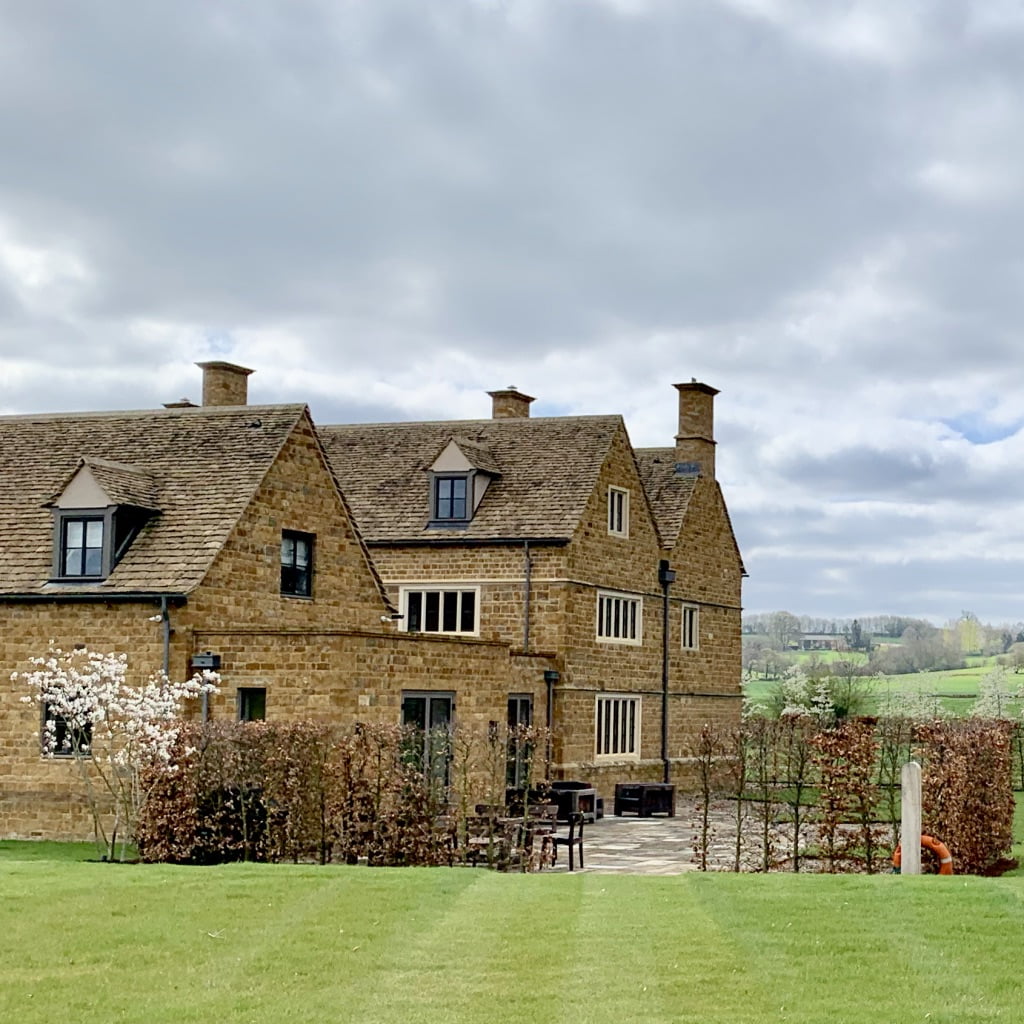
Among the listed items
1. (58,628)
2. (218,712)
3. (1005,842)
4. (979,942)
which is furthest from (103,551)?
(979,942)

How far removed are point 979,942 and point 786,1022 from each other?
3396 millimetres

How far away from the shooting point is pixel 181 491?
2961 cm

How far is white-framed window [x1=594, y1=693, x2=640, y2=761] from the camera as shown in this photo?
3859cm

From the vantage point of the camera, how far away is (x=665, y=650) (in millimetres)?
42156


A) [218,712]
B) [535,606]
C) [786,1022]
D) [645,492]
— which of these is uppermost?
[645,492]

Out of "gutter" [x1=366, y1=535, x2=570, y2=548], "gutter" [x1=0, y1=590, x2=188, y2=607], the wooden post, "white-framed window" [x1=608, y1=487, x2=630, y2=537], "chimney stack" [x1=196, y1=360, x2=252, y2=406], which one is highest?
"chimney stack" [x1=196, y1=360, x2=252, y2=406]

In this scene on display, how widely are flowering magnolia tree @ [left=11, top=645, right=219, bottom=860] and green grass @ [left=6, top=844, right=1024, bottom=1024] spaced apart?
519 centimetres

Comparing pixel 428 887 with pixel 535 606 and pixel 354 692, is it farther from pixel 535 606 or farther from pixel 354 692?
pixel 535 606

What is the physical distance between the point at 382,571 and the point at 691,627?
32.1 ft

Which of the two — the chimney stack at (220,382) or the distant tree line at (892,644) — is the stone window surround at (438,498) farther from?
the distant tree line at (892,644)

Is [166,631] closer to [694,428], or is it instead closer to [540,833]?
[540,833]

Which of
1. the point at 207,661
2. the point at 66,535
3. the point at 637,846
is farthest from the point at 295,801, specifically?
the point at 66,535

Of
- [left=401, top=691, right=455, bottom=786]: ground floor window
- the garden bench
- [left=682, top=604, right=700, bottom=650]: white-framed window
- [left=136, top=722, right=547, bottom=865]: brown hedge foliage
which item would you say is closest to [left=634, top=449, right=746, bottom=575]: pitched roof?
[left=682, top=604, right=700, bottom=650]: white-framed window

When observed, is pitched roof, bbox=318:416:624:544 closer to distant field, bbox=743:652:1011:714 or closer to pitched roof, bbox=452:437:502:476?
pitched roof, bbox=452:437:502:476
